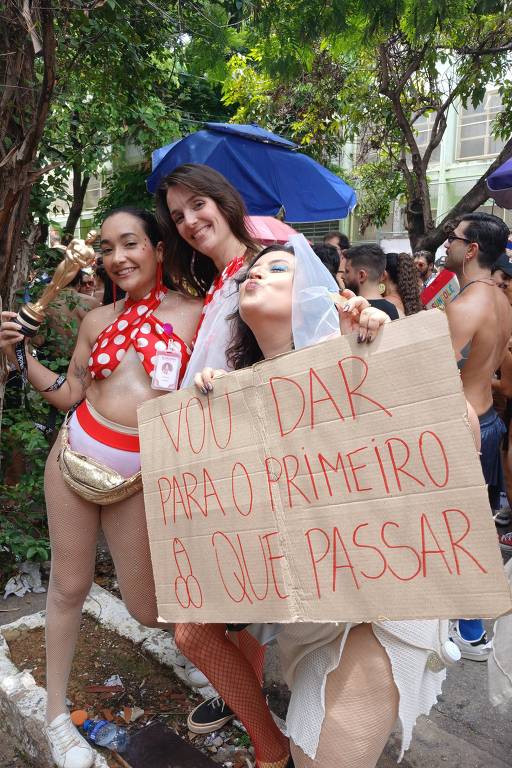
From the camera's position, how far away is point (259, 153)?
17.2ft

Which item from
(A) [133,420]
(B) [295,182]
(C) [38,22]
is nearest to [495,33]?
(B) [295,182]

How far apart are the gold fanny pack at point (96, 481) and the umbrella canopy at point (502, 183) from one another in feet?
12.3

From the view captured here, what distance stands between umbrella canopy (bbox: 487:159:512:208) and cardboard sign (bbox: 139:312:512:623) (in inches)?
148

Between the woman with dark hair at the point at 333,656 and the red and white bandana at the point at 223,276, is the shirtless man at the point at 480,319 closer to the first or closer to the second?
the red and white bandana at the point at 223,276

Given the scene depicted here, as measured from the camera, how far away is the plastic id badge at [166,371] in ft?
7.00

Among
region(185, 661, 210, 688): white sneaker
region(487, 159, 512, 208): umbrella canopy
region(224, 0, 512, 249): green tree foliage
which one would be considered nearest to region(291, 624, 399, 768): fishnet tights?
region(185, 661, 210, 688): white sneaker

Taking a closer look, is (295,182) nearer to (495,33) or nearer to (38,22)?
(38,22)

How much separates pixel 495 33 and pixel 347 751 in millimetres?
7777

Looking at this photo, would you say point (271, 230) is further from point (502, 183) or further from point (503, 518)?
point (503, 518)

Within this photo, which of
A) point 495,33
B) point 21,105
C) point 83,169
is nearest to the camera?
point 21,105

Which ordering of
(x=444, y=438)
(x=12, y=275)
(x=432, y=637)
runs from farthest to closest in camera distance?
(x=12, y=275) → (x=432, y=637) → (x=444, y=438)

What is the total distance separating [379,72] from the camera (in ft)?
26.8

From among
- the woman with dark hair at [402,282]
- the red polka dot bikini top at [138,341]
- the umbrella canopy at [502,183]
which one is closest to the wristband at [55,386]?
the red polka dot bikini top at [138,341]

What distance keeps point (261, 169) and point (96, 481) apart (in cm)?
378
